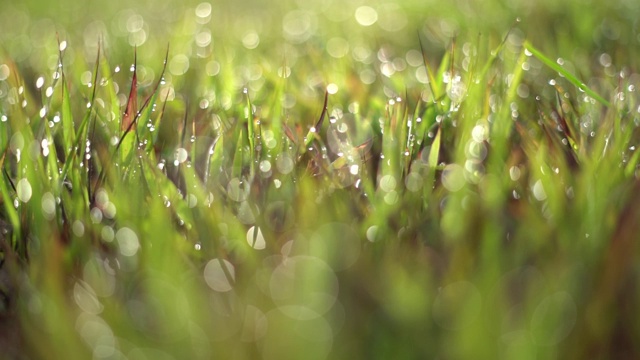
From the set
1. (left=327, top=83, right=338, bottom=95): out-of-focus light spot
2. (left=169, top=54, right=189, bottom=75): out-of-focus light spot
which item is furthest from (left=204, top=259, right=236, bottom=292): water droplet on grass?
(left=169, top=54, right=189, bottom=75): out-of-focus light spot

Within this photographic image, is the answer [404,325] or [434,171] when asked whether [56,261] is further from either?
[434,171]

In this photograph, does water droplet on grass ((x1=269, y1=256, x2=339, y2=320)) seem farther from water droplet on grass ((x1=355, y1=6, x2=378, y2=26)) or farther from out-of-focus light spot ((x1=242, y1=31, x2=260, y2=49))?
water droplet on grass ((x1=355, y1=6, x2=378, y2=26))

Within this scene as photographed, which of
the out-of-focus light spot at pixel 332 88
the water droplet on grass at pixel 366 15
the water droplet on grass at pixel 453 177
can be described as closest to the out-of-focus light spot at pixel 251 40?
the water droplet on grass at pixel 366 15

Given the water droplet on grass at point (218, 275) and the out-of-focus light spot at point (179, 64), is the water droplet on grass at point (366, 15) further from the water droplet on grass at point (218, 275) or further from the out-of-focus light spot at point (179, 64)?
the water droplet on grass at point (218, 275)

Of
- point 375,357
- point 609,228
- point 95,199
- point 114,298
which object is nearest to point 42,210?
point 95,199

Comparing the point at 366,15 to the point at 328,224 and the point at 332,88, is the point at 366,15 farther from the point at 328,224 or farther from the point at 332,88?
the point at 328,224

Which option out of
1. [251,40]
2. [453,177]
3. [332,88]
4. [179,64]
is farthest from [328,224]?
[251,40]

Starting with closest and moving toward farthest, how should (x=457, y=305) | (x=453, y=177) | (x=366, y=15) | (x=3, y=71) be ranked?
(x=457, y=305) < (x=453, y=177) < (x=3, y=71) < (x=366, y=15)

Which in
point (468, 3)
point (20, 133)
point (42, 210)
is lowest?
point (42, 210)
